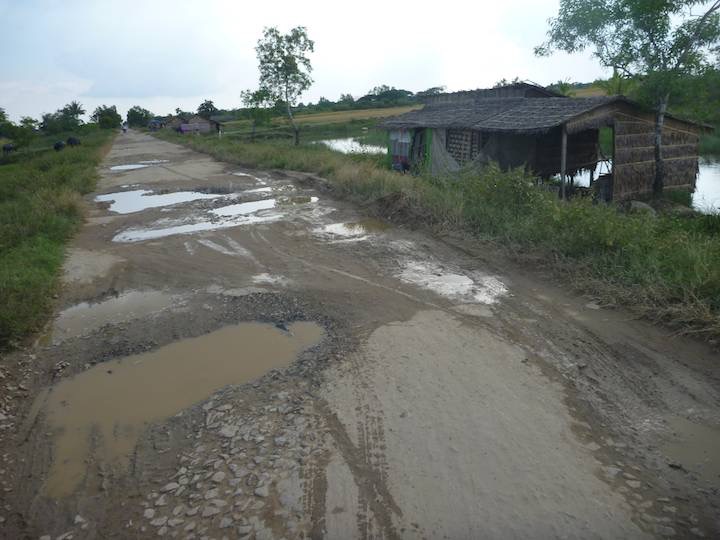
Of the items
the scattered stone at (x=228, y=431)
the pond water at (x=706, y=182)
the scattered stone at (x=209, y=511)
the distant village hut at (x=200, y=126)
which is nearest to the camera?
the scattered stone at (x=209, y=511)

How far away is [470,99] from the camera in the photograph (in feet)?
53.8

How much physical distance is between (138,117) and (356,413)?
104 metres

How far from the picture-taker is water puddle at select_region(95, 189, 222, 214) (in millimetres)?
13562

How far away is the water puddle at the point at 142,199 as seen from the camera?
13.6 meters

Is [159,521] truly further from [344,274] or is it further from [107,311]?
[344,274]

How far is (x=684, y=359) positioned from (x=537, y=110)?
9.05m

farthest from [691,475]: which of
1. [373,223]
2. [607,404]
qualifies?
[373,223]

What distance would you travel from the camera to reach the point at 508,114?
12.5m

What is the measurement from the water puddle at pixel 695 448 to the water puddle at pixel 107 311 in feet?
18.3

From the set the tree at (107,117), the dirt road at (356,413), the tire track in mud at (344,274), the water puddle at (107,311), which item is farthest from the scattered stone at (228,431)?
the tree at (107,117)

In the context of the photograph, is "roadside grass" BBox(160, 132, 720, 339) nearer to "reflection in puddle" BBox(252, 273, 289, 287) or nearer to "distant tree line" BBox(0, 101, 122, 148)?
"reflection in puddle" BBox(252, 273, 289, 287)

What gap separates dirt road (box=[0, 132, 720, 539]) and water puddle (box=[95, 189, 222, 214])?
6.71m

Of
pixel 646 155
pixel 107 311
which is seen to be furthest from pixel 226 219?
pixel 646 155

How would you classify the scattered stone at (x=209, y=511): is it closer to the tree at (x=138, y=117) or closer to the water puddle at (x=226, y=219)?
the water puddle at (x=226, y=219)
